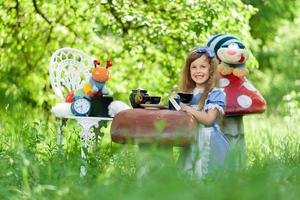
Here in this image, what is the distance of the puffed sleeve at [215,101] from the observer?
463 cm

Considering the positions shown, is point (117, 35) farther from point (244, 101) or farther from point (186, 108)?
point (186, 108)

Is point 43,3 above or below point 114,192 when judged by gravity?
above

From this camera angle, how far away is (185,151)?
450 centimetres

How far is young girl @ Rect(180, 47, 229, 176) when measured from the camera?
14.8 ft

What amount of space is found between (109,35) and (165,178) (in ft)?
23.4

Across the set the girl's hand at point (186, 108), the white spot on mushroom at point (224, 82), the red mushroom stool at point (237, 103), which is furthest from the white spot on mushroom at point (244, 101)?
the girl's hand at point (186, 108)

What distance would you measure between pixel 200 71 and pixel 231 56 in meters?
0.66

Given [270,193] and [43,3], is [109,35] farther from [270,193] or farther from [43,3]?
[270,193]

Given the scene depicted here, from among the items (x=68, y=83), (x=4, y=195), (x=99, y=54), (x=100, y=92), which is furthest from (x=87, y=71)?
(x=99, y=54)

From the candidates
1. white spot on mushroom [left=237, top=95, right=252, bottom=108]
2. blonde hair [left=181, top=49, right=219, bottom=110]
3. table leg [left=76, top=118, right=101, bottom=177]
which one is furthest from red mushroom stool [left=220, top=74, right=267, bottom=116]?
table leg [left=76, top=118, right=101, bottom=177]

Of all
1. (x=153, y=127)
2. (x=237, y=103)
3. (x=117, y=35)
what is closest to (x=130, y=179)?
(x=153, y=127)

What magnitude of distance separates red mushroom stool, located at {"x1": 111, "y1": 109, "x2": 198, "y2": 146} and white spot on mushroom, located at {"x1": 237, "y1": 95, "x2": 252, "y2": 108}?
959 mm

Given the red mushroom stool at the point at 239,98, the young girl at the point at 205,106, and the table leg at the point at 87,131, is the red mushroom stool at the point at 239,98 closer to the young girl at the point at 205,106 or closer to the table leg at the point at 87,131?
the young girl at the point at 205,106

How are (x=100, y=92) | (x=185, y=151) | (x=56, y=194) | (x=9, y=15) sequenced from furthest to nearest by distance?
(x=9, y=15) → (x=100, y=92) → (x=185, y=151) → (x=56, y=194)
